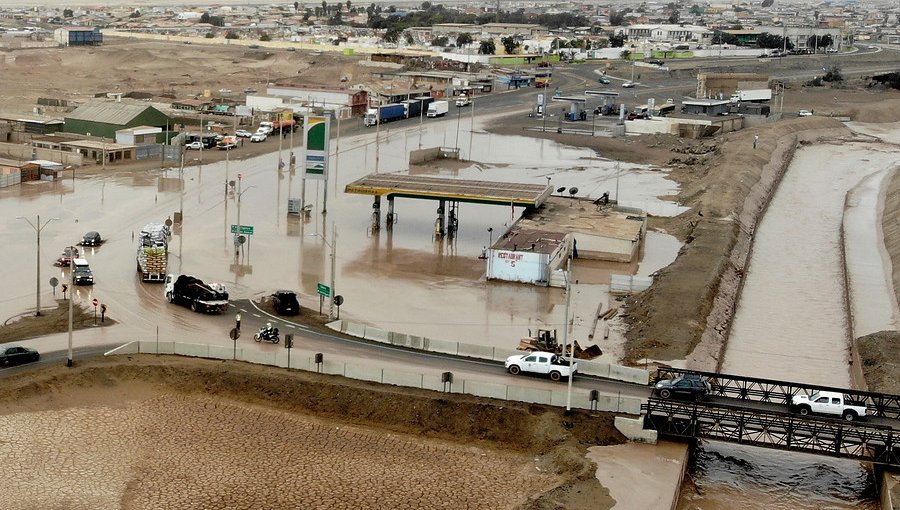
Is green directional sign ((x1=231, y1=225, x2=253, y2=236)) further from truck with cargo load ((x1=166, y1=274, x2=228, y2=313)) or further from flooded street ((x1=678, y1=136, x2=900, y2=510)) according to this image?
flooded street ((x1=678, y1=136, x2=900, y2=510))

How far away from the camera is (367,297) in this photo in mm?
43094

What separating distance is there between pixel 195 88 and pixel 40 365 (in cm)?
9399

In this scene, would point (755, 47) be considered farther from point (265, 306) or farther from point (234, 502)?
point (234, 502)

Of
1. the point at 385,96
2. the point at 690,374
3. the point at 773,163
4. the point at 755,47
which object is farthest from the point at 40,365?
the point at 755,47

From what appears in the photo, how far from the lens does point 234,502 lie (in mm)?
25422

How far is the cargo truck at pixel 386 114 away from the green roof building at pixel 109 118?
18.3 metres

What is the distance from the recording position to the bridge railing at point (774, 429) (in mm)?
27500

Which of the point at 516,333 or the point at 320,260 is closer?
the point at 516,333

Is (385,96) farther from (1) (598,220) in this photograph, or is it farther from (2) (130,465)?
(2) (130,465)

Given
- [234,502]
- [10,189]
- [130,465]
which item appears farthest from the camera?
[10,189]

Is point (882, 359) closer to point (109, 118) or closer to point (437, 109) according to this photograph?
point (109, 118)

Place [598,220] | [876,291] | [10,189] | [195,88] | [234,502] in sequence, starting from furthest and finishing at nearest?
[195,88], [10,189], [598,220], [876,291], [234,502]

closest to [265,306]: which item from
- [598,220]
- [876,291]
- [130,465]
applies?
[130,465]

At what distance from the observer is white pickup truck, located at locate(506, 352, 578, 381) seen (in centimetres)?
3212
